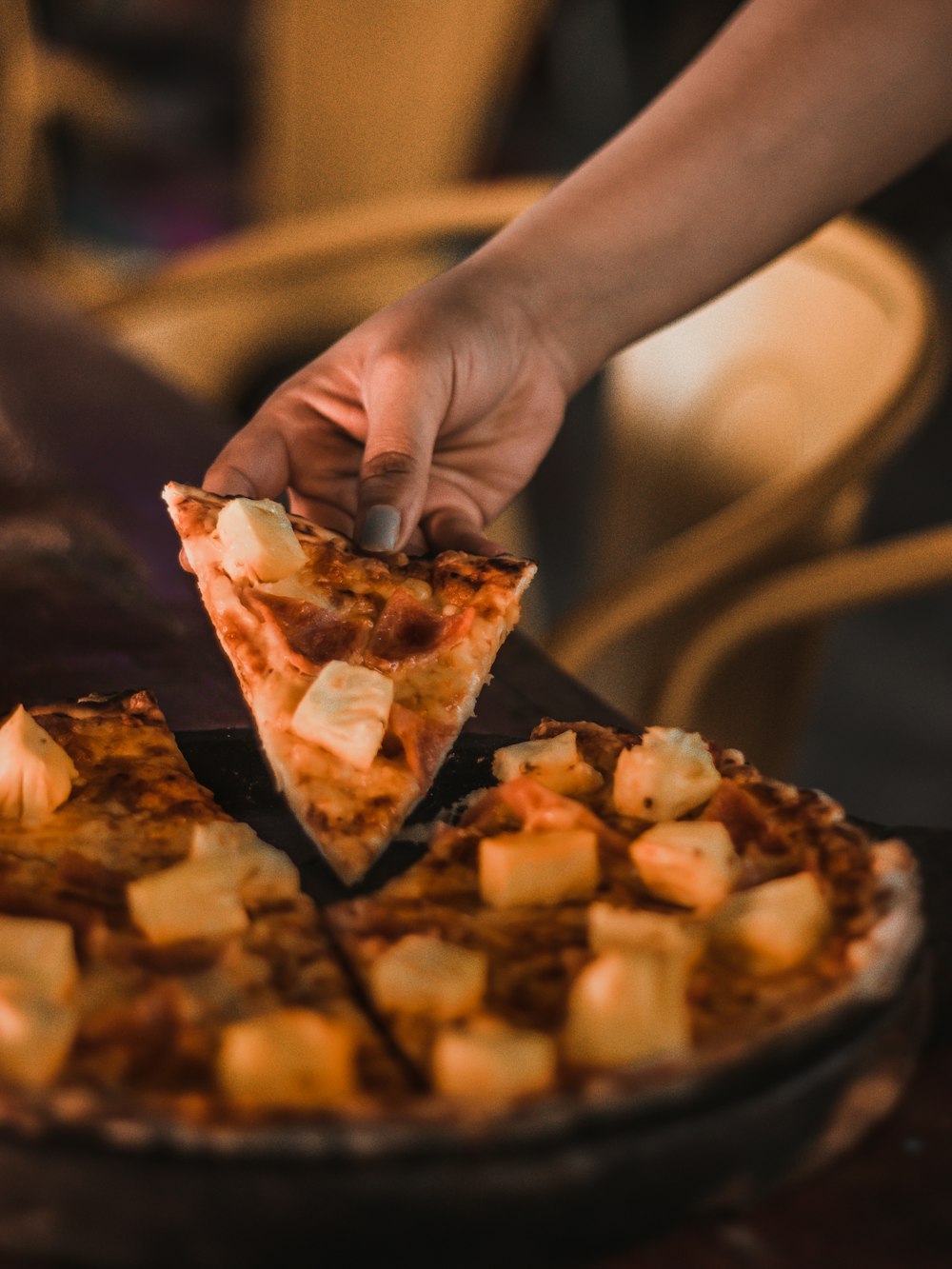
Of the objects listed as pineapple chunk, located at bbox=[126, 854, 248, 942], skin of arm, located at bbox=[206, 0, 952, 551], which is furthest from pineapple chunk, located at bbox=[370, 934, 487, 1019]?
skin of arm, located at bbox=[206, 0, 952, 551]

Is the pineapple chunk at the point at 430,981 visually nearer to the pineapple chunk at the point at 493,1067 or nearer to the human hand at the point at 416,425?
the pineapple chunk at the point at 493,1067

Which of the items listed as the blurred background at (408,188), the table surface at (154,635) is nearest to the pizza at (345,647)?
the table surface at (154,635)

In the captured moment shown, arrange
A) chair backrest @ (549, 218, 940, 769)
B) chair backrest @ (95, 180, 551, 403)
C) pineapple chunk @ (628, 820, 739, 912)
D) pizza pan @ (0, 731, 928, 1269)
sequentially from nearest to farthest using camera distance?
pizza pan @ (0, 731, 928, 1269), pineapple chunk @ (628, 820, 739, 912), chair backrest @ (549, 218, 940, 769), chair backrest @ (95, 180, 551, 403)

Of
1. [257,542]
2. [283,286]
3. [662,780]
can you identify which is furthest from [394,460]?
[283,286]

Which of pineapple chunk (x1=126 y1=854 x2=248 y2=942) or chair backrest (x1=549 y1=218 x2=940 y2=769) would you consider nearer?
pineapple chunk (x1=126 y1=854 x2=248 y2=942)

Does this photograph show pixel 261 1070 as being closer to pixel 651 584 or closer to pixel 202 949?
pixel 202 949

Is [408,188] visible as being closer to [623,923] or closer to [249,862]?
[249,862]

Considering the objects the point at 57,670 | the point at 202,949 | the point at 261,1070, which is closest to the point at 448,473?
the point at 57,670

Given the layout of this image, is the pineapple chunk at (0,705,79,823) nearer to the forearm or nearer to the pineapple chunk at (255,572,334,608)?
the pineapple chunk at (255,572,334,608)
